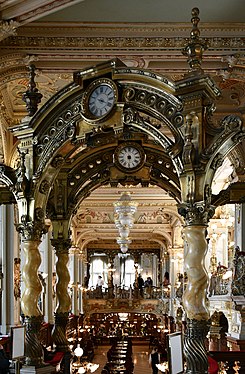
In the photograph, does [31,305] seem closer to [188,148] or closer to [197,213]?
[197,213]

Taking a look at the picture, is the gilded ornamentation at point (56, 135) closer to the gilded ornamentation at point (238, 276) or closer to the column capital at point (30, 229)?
the column capital at point (30, 229)

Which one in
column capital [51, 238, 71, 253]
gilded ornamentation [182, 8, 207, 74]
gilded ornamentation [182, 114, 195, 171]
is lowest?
column capital [51, 238, 71, 253]

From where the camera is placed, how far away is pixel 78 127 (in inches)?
364

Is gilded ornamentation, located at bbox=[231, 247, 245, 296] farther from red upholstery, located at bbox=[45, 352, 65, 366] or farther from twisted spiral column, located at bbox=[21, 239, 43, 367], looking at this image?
twisted spiral column, located at bbox=[21, 239, 43, 367]

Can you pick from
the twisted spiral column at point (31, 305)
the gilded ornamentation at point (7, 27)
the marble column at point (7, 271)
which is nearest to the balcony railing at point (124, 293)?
the marble column at point (7, 271)

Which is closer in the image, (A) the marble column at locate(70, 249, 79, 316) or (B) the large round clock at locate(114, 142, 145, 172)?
(B) the large round clock at locate(114, 142, 145, 172)

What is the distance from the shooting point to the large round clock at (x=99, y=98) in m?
8.86

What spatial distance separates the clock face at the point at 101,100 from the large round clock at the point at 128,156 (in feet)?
6.94

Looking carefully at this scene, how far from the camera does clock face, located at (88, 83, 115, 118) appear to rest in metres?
8.88

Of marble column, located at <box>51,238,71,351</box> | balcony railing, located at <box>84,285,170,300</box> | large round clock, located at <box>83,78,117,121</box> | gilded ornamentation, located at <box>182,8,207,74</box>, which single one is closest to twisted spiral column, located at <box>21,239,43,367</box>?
large round clock, located at <box>83,78,117,121</box>

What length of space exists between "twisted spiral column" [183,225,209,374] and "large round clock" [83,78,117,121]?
2012mm

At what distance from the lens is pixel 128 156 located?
11070mm

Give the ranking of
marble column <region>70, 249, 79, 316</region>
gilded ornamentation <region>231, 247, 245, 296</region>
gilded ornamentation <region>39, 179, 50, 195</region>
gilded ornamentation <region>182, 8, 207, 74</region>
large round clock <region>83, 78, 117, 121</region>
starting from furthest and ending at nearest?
marble column <region>70, 249, 79, 316</region> < gilded ornamentation <region>231, 247, 245, 296</region> < gilded ornamentation <region>39, 179, 50, 195</region> < large round clock <region>83, 78, 117, 121</region> < gilded ornamentation <region>182, 8, 207, 74</region>

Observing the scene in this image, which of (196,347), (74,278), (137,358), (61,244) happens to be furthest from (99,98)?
(74,278)
